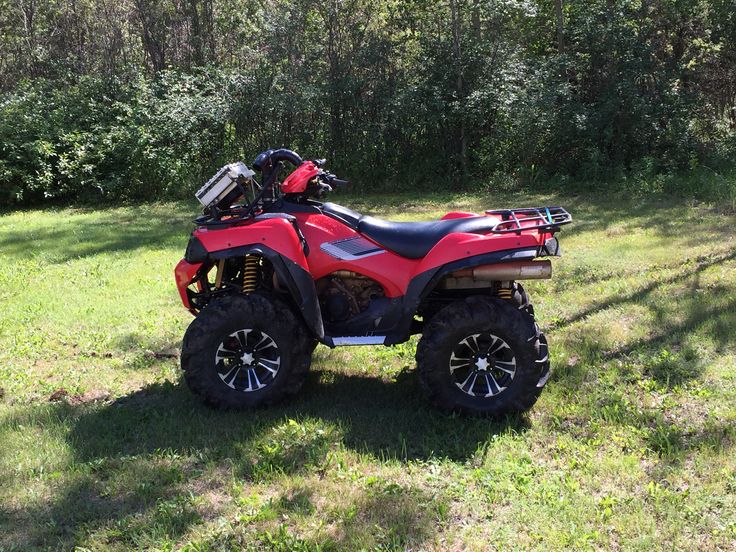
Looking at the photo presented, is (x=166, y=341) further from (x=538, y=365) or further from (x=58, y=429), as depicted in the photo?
(x=538, y=365)

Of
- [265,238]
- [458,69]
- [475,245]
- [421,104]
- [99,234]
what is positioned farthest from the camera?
[421,104]

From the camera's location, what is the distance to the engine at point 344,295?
445 centimetres

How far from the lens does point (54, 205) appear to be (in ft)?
44.5

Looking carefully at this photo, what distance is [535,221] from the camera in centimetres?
427

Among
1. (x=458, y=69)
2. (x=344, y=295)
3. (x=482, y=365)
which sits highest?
(x=458, y=69)

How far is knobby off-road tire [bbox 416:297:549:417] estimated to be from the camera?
4.03 metres

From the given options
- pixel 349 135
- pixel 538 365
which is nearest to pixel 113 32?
pixel 349 135

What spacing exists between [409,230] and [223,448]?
66.0 inches

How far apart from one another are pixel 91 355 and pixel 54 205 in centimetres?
915

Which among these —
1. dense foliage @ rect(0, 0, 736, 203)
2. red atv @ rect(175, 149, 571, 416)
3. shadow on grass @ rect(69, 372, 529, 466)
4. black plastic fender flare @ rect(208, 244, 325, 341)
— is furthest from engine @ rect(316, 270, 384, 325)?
dense foliage @ rect(0, 0, 736, 203)

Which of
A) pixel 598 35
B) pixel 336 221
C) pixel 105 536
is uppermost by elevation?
pixel 598 35

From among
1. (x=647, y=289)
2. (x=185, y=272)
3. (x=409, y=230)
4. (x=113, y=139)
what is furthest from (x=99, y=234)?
(x=647, y=289)

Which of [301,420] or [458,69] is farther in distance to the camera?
[458,69]

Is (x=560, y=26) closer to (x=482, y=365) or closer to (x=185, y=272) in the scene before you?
A: (x=482, y=365)
